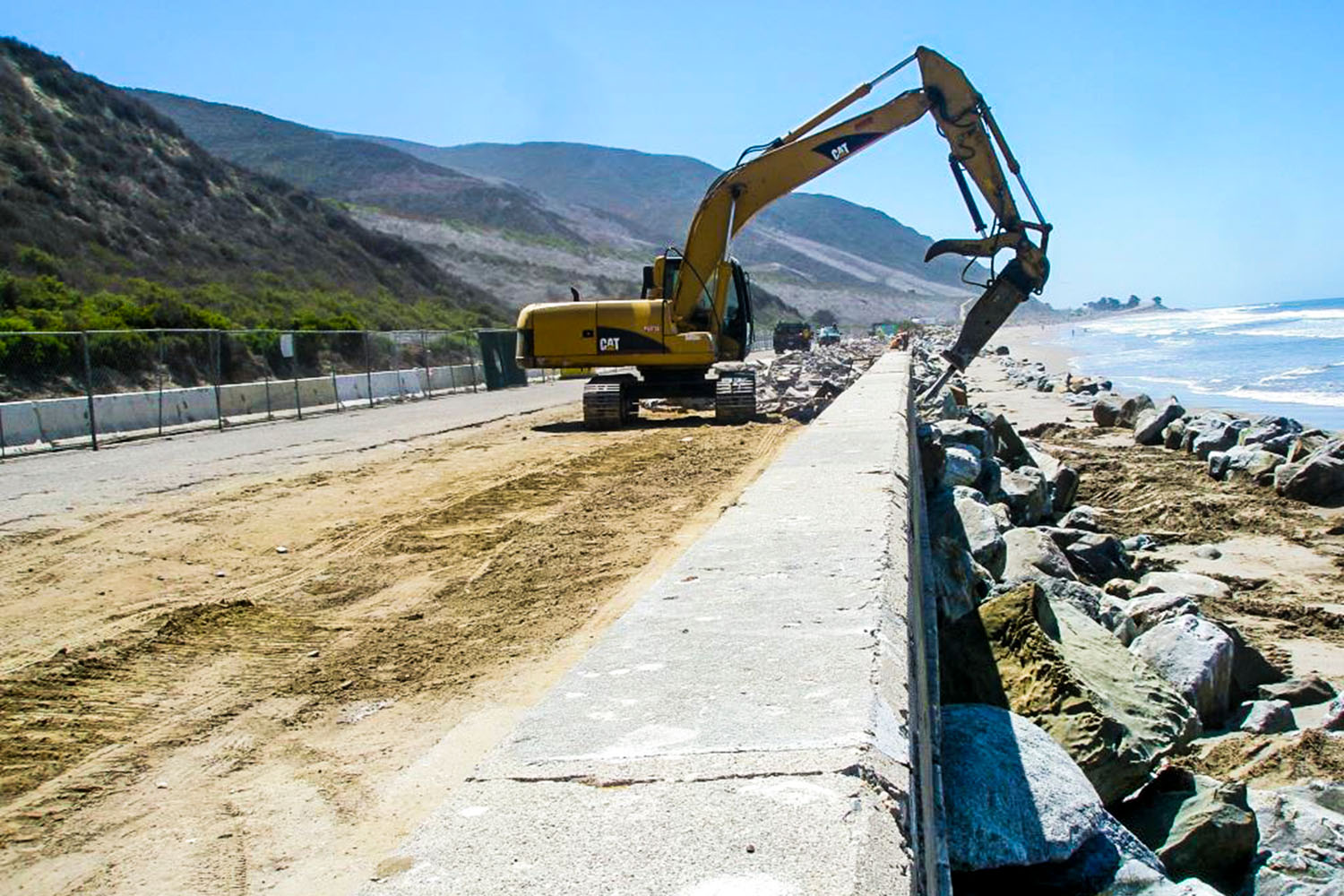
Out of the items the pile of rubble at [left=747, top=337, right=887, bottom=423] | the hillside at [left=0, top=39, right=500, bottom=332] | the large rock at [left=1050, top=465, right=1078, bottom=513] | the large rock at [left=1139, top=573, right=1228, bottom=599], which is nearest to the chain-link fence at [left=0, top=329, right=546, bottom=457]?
the hillside at [left=0, top=39, right=500, bottom=332]

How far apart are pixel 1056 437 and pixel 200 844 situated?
18.4 m

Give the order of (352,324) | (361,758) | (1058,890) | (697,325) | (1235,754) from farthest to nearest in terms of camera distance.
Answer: (352,324) < (697,325) < (1235,754) < (361,758) < (1058,890)

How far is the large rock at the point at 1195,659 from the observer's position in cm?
608

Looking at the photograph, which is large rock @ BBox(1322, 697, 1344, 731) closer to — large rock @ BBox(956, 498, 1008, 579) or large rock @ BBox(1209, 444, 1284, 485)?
large rock @ BBox(956, 498, 1008, 579)

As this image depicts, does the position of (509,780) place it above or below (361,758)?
above

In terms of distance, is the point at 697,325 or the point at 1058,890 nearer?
the point at 1058,890

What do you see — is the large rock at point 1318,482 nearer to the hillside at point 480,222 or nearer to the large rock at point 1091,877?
the large rock at point 1091,877

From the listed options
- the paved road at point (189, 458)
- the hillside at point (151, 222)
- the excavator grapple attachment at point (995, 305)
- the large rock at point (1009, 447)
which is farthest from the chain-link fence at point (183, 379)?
the large rock at point (1009, 447)

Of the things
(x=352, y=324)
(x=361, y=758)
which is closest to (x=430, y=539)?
(x=361, y=758)

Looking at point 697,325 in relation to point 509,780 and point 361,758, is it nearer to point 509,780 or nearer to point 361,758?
point 361,758

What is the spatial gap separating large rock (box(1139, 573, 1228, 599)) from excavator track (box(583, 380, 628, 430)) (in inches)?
394

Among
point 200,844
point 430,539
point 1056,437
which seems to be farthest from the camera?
point 1056,437

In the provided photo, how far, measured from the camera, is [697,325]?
58.8ft

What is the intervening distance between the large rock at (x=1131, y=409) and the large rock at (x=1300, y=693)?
49.5 ft
